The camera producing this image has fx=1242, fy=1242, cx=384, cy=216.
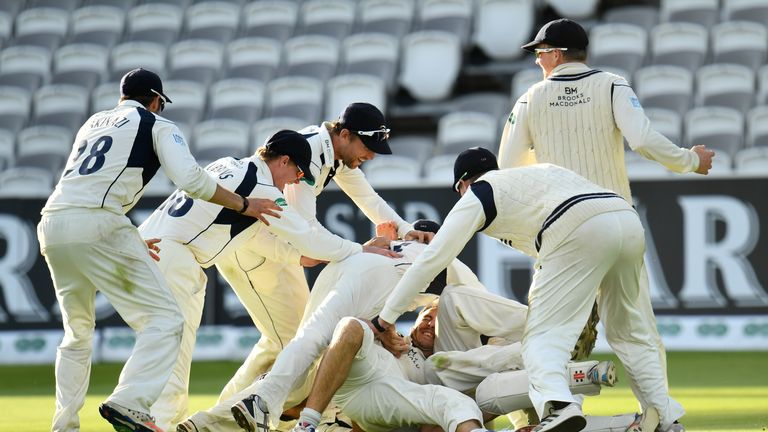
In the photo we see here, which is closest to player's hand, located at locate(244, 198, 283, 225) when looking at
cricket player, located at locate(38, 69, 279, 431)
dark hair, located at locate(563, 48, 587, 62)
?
cricket player, located at locate(38, 69, 279, 431)

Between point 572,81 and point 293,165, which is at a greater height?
point 572,81

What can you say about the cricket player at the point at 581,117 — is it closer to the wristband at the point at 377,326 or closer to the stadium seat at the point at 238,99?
the wristband at the point at 377,326

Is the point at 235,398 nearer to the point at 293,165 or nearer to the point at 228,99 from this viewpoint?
the point at 293,165

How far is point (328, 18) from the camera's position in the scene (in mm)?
17172

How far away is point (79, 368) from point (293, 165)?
1.65 meters

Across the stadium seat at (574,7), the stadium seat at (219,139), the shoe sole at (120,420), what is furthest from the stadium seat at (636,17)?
the shoe sole at (120,420)

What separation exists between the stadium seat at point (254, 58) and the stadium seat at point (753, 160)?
6.54 m

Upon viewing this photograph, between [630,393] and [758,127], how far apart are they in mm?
5308

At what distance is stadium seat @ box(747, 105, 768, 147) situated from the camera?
1311cm

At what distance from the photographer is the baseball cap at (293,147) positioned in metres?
7.10

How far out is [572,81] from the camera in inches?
259

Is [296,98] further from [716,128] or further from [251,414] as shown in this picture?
[251,414]

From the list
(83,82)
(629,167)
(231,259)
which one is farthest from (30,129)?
(231,259)

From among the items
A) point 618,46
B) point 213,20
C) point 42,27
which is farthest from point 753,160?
point 42,27
